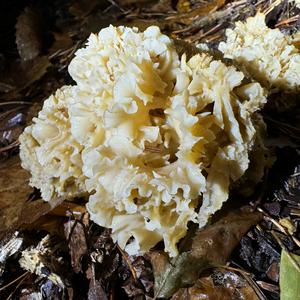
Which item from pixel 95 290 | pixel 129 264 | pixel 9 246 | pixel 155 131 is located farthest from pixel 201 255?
pixel 9 246

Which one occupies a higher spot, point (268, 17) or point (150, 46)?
point (150, 46)

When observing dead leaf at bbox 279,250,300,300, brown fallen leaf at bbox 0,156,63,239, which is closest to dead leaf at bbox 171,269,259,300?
dead leaf at bbox 279,250,300,300

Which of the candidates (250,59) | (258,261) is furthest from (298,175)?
(250,59)

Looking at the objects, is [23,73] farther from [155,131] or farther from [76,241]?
[155,131]

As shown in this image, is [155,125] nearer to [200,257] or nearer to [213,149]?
[213,149]

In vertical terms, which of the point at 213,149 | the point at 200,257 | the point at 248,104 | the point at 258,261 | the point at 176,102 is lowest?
the point at 258,261

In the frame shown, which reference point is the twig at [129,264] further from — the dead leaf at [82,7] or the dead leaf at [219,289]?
the dead leaf at [82,7]

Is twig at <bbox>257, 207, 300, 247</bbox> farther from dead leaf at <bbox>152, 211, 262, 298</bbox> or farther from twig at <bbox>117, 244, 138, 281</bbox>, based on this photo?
twig at <bbox>117, 244, 138, 281</bbox>
